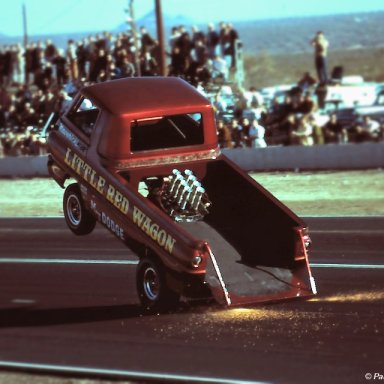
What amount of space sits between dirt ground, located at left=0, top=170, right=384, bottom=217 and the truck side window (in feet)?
21.5

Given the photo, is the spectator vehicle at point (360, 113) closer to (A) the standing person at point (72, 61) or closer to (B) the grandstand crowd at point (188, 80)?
(B) the grandstand crowd at point (188, 80)

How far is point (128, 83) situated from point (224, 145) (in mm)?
12989

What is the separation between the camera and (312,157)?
2503cm

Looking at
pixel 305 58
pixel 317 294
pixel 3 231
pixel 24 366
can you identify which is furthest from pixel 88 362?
pixel 305 58

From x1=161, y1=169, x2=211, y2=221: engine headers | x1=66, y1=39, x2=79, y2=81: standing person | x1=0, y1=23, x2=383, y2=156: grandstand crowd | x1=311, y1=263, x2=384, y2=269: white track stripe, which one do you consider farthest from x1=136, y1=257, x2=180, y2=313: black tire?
x1=66, y1=39, x2=79, y2=81: standing person

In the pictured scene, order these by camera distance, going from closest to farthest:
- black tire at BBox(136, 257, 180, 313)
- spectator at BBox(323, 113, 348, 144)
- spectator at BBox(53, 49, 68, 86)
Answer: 1. black tire at BBox(136, 257, 180, 313)
2. spectator at BBox(323, 113, 348, 144)
3. spectator at BBox(53, 49, 68, 86)

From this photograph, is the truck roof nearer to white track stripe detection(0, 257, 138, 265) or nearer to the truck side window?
the truck side window

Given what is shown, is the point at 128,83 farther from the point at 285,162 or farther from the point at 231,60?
→ the point at 231,60

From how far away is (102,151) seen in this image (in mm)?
12539

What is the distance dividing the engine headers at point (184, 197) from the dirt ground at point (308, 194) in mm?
6918

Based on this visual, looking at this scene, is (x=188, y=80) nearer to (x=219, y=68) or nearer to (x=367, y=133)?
(x=219, y=68)

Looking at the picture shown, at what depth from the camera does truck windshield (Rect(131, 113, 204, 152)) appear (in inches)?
518

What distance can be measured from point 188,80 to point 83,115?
13945mm

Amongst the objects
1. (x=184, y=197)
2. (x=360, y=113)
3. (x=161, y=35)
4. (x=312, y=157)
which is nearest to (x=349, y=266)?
Answer: (x=184, y=197)
